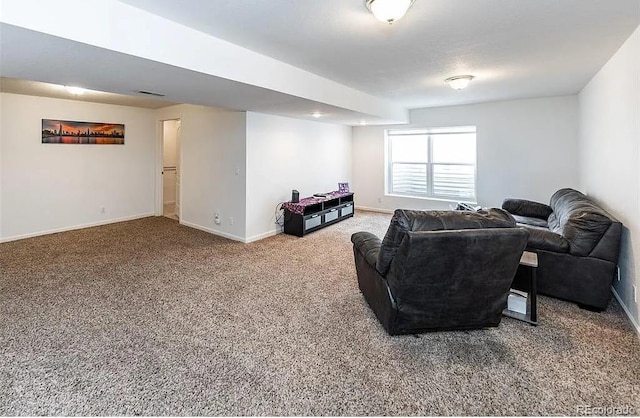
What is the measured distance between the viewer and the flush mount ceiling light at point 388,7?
1953 millimetres

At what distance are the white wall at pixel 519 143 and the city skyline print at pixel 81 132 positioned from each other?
596 cm

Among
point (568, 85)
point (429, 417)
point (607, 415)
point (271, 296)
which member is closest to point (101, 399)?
point (271, 296)

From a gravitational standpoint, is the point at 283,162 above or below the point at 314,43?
below

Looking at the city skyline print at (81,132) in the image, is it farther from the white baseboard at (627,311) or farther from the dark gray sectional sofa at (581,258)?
the white baseboard at (627,311)

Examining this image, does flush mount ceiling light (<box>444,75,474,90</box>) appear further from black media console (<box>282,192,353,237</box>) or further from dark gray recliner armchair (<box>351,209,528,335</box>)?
black media console (<box>282,192,353,237</box>)

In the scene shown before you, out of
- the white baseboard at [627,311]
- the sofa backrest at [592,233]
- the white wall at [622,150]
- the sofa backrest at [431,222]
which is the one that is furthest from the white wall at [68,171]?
the white baseboard at [627,311]

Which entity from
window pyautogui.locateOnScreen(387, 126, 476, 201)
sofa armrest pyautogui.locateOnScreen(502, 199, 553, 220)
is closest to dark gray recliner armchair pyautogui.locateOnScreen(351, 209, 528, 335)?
sofa armrest pyautogui.locateOnScreen(502, 199, 553, 220)

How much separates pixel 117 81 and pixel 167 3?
1.19m

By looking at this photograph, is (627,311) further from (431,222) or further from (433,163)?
(433,163)

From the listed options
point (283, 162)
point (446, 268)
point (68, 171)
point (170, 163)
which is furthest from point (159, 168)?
point (446, 268)

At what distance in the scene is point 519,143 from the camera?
19.1ft

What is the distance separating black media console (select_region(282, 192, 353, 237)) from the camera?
5477mm

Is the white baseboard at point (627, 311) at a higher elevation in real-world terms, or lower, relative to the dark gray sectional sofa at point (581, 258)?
lower

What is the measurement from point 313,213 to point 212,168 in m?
1.90
